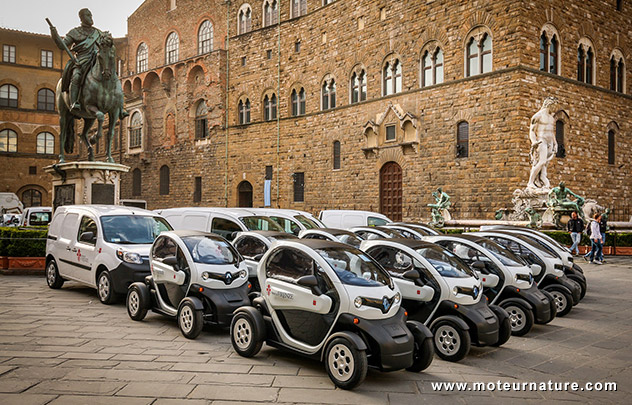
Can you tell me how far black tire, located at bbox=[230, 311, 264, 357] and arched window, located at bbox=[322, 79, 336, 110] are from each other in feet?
75.2

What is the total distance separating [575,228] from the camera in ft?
53.2

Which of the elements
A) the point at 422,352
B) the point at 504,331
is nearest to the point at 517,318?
the point at 504,331

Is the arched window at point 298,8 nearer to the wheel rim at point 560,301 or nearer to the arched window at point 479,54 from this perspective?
the arched window at point 479,54

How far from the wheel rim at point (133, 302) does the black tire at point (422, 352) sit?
4391 millimetres

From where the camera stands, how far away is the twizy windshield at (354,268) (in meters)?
5.67

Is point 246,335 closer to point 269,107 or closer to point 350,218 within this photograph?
point 350,218

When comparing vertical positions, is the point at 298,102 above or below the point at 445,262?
above

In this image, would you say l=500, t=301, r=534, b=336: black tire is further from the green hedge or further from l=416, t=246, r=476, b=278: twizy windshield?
the green hedge

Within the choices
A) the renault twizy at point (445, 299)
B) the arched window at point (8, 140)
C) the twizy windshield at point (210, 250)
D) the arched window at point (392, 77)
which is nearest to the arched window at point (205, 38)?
the arched window at point (392, 77)

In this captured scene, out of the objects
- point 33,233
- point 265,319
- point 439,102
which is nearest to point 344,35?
point 439,102

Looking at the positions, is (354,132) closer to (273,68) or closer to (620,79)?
(273,68)

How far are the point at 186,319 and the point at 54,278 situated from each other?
5256mm

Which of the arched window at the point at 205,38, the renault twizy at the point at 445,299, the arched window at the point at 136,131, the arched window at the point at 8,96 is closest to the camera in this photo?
the renault twizy at the point at 445,299

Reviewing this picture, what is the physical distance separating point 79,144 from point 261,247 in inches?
1743
